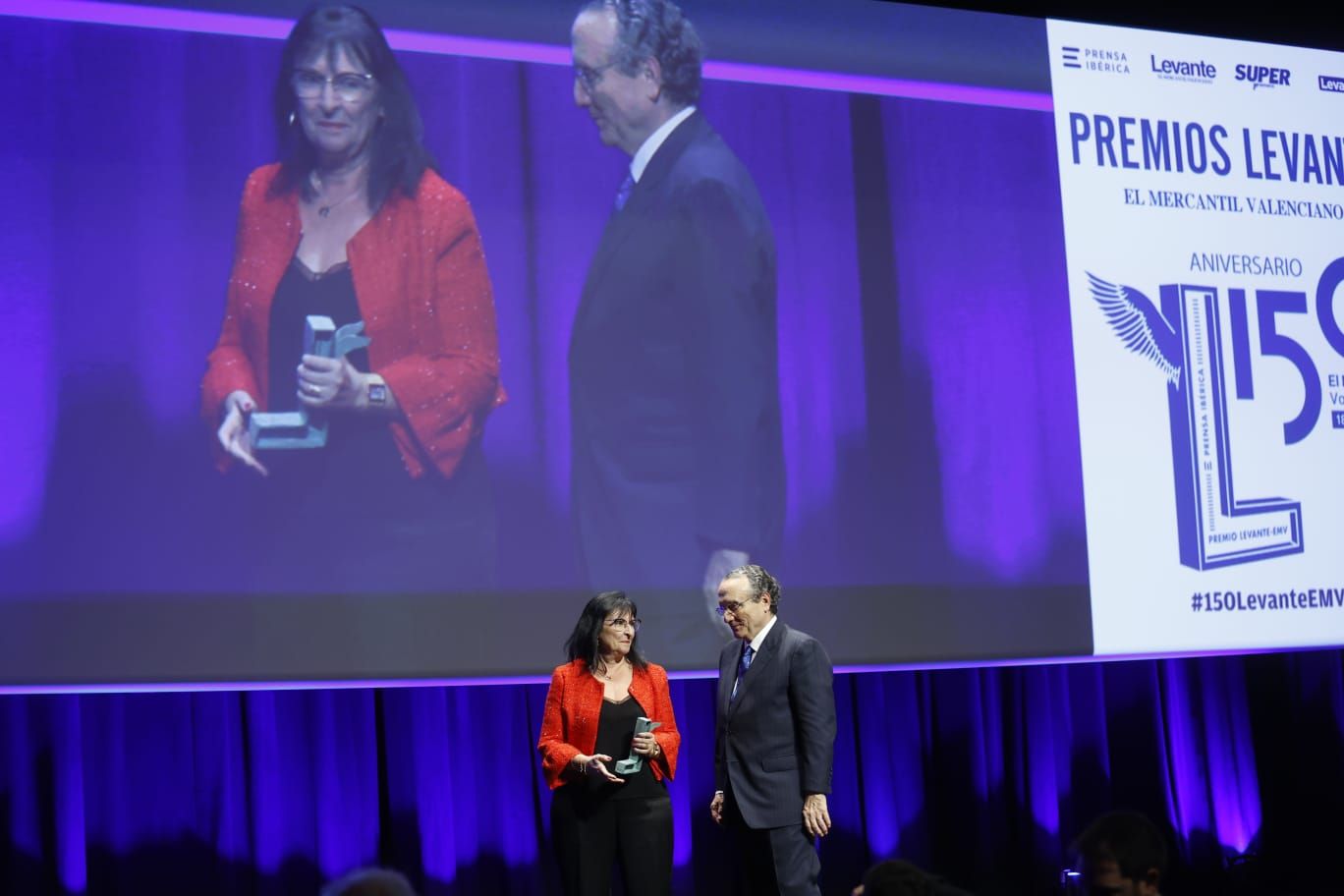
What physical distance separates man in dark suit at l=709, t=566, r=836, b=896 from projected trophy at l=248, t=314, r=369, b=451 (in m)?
1.38

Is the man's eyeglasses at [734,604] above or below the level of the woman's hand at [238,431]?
below

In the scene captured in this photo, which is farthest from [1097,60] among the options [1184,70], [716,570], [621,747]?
[621,747]

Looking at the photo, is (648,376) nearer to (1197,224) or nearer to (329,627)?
(329,627)

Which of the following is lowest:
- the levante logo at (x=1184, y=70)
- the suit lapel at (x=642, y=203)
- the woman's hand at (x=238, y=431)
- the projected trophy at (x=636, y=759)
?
the projected trophy at (x=636, y=759)

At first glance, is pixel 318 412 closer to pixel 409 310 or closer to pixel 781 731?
pixel 409 310

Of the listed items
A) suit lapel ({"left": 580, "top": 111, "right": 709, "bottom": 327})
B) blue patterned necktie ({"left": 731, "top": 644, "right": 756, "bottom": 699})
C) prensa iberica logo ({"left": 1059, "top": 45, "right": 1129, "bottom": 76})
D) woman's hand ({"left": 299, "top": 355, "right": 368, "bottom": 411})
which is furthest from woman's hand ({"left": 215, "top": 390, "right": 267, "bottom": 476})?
prensa iberica logo ({"left": 1059, "top": 45, "right": 1129, "bottom": 76})

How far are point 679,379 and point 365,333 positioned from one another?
3.39 ft

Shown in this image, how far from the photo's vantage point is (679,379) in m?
4.93

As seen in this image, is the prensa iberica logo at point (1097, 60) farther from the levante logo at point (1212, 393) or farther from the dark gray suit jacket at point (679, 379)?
the dark gray suit jacket at point (679, 379)

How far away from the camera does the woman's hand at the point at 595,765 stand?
385 cm

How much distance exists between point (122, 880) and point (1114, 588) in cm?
356

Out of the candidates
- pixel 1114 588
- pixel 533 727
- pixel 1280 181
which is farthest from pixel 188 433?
pixel 1280 181

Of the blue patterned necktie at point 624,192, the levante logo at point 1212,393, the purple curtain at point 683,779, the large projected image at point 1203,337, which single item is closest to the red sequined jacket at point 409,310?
the blue patterned necktie at point 624,192

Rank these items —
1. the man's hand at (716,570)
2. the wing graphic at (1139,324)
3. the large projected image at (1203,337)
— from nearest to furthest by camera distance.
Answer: the man's hand at (716,570) → the large projected image at (1203,337) → the wing graphic at (1139,324)
